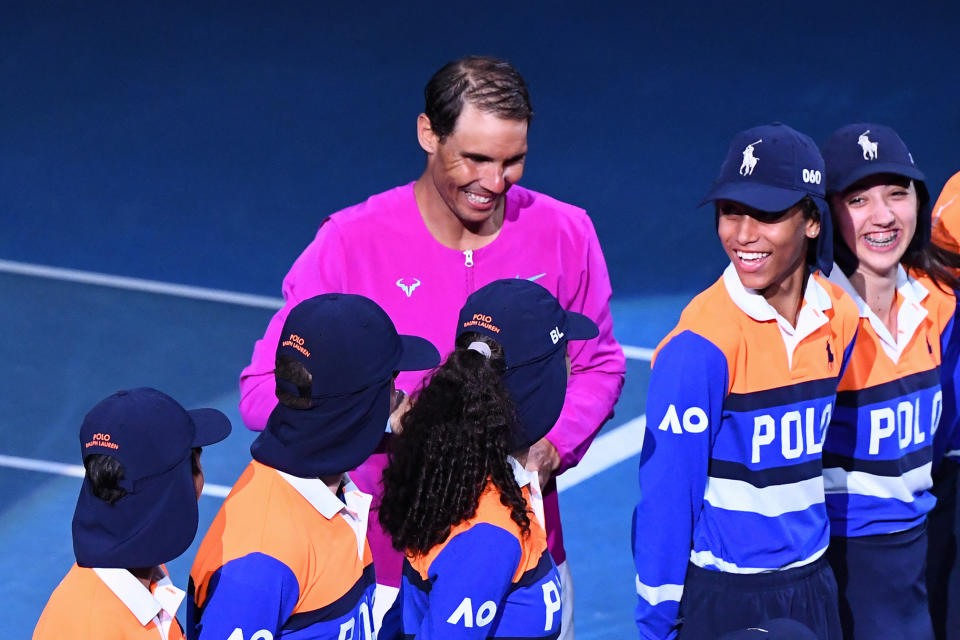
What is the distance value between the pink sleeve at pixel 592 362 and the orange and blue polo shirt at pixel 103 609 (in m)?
1.55

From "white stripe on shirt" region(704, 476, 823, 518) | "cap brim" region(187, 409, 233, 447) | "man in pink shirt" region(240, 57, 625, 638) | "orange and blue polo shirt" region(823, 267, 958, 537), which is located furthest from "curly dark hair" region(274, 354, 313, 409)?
"orange and blue polo shirt" region(823, 267, 958, 537)

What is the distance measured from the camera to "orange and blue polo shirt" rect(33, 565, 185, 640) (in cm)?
344

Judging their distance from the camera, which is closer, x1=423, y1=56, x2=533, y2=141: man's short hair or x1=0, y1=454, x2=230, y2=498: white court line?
x1=423, y1=56, x2=533, y2=141: man's short hair

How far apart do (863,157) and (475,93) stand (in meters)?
1.28

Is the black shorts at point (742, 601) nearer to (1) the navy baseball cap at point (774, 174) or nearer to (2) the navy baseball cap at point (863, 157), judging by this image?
(1) the navy baseball cap at point (774, 174)

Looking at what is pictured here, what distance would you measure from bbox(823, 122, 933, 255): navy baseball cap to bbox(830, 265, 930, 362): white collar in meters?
0.31

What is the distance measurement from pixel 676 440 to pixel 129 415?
1.51 metres

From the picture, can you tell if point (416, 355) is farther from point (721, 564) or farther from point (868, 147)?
point (868, 147)

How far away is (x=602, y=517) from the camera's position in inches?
273

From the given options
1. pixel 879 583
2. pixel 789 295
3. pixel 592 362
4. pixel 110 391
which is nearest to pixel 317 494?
pixel 592 362

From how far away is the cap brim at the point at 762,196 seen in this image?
413cm

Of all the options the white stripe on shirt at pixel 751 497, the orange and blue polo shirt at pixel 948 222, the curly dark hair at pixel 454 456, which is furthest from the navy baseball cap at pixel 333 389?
the orange and blue polo shirt at pixel 948 222

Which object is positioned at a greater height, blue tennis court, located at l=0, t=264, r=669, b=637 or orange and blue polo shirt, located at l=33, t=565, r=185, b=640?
orange and blue polo shirt, located at l=33, t=565, r=185, b=640

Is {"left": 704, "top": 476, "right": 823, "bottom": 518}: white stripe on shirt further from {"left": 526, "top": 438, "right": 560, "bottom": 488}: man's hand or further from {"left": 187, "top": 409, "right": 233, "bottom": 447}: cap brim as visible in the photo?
{"left": 187, "top": 409, "right": 233, "bottom": 447}: cap brim
